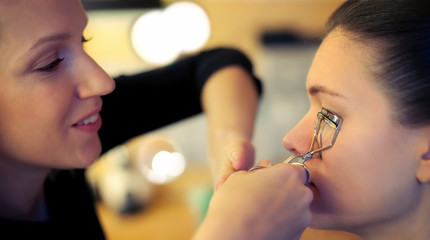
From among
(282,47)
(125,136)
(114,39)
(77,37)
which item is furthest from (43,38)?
(282,47)

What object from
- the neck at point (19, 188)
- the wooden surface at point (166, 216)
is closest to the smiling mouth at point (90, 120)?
the neck at point (19, 188)

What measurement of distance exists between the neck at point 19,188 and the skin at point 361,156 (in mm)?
Result: 425

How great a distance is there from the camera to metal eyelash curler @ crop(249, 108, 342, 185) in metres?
0.59

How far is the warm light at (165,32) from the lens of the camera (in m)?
1.57

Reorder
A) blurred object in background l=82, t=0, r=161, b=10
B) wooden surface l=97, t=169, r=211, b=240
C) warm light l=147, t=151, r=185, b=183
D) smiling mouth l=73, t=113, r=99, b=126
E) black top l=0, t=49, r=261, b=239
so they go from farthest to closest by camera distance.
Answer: warm light l=147, t=151, r=185, b=183 → blurred object in background l=82, t=0, r=161, b=10 → wooden surface l=97, t=169, r=211, b=240 → black top l=0, t=49, r=261, b=239 → smiling mouth l=73, t=113, r=99, b=126

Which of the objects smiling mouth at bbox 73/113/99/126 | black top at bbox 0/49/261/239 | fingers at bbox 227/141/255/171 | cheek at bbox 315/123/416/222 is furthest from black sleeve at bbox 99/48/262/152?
cheek at bbox 315/123/416/222

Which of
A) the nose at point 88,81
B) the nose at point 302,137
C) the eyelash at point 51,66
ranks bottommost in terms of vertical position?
the nose at point 302,137

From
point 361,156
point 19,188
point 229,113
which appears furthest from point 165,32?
point 361,156

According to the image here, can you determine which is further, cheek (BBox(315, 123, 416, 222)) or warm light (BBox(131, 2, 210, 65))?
warm light (BBox(131, 2, 210, 65))

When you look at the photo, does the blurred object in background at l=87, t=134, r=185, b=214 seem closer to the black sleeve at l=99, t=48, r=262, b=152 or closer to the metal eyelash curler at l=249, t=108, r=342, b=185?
the black sleeve at l=99, t=48, r=262, b=152

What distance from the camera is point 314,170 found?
61 centimetres

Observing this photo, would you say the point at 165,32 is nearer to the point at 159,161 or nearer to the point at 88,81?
the point at 159,161

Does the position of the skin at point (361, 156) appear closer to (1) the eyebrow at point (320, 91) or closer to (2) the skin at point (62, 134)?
(1) the eyebrow at point (320, 91)

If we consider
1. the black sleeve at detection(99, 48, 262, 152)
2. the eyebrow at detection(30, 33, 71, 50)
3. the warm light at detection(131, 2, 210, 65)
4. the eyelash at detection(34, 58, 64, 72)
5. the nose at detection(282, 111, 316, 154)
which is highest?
the eyebrow at detection(30, 33, 71, 50)
